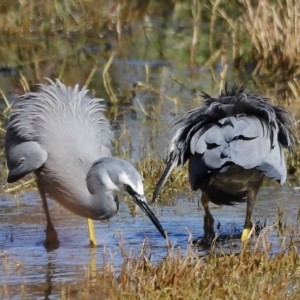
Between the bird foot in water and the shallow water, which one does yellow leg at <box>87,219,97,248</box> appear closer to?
the shallow water

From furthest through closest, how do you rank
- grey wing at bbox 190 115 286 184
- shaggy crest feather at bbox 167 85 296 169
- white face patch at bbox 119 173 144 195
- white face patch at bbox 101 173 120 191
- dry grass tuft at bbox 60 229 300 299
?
shaggy crest feather at bbox 167 85 296 169
grey wing at bbox 190 115 286 184
white face patch at bbox 101 173 120 191
white face patch at bbox 119 173 144 195
dry grass tuft at bbox 60 229 300 299

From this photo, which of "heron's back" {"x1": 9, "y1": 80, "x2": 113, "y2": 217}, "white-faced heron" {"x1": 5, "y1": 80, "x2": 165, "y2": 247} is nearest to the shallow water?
"white-faced heron" {"x1": 5, "y1": 80, "x2": 165, "y2": 247}

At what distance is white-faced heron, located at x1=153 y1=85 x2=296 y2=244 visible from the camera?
5.52 m

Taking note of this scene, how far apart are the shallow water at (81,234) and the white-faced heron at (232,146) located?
25cm

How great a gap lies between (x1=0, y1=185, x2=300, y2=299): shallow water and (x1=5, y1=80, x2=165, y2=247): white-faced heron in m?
0.19

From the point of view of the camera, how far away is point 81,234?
20.2 feet

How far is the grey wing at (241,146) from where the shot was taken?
5477 mm

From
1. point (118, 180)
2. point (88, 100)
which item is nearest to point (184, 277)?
point (118, 180)

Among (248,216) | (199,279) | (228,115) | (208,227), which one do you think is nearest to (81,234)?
(208,227)

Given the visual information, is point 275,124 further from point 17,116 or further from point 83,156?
point 17,116

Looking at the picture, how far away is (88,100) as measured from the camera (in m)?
6.28

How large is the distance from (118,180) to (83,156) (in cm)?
69

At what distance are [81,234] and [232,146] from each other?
1229 millimetres

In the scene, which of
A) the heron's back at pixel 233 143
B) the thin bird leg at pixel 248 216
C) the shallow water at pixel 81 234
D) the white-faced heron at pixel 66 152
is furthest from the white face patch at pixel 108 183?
the thin bird leg at pixel 248 216
